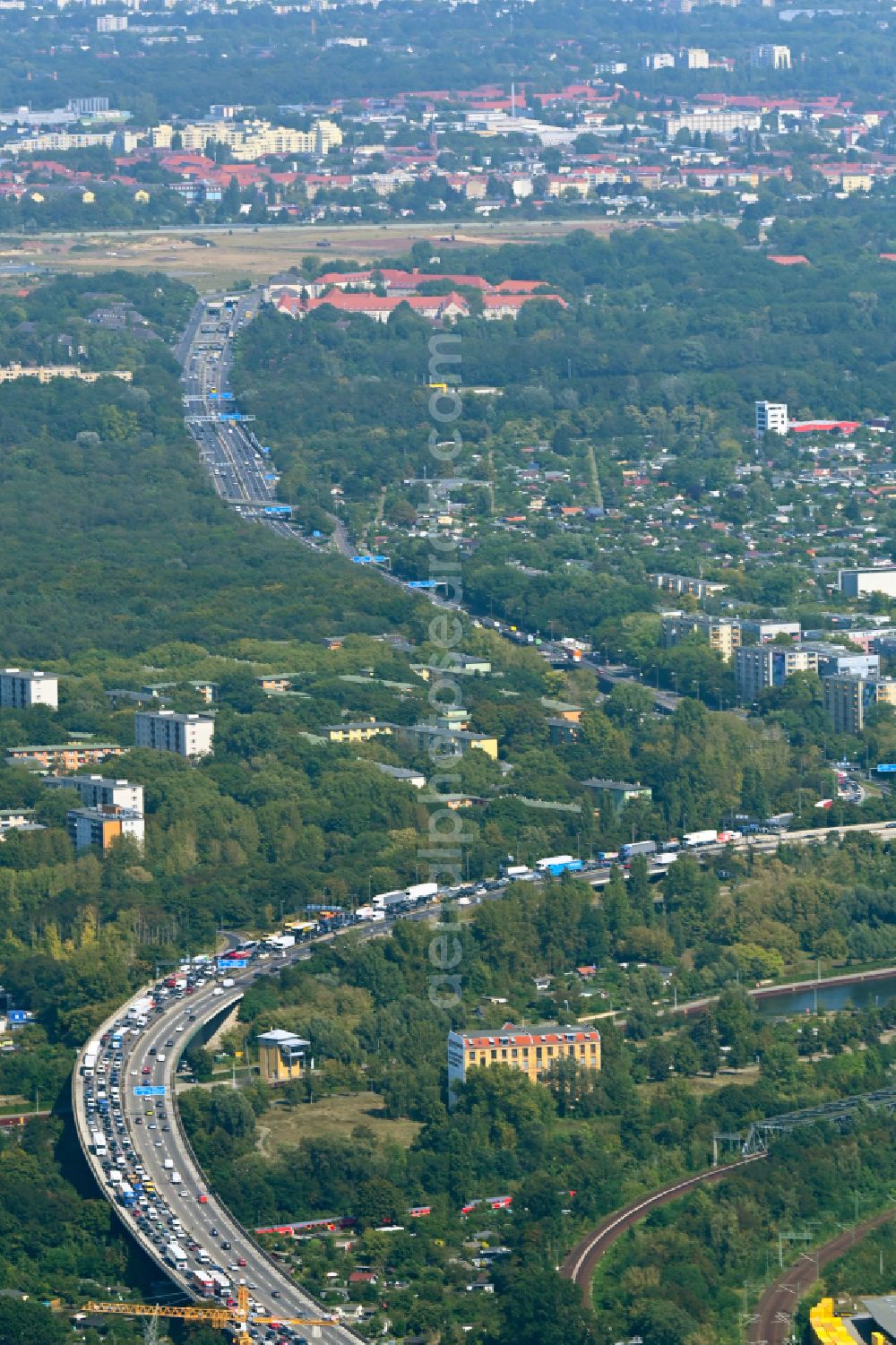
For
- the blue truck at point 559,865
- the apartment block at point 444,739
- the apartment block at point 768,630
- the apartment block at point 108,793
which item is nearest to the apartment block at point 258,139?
the apartment block at point 768,630

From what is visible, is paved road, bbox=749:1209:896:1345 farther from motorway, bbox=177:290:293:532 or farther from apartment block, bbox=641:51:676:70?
apartment block, bbox=641:51:676:70

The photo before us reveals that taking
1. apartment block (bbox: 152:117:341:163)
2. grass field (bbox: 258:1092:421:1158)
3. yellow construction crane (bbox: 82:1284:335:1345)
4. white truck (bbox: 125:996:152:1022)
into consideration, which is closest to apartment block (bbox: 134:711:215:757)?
white truck (bbox: 125:996:152:1022)

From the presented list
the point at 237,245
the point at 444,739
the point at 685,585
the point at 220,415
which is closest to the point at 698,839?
the point at 444,739

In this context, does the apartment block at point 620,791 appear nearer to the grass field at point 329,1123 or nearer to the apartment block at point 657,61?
the grass field at point 329,1123

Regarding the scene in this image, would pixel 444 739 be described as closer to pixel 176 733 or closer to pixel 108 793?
pixel 176 733

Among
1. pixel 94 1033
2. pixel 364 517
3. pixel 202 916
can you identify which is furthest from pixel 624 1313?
pixel 364 517
